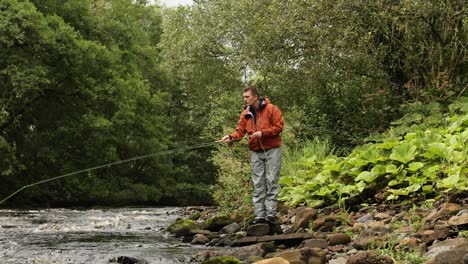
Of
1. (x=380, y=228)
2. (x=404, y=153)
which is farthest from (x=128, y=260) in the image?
(x=404, y=153)

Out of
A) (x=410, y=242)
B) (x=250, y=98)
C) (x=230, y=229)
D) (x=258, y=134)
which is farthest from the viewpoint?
(x=230, y=229)

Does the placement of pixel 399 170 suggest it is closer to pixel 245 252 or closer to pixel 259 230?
pixel 259 230

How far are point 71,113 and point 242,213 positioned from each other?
1884 cm

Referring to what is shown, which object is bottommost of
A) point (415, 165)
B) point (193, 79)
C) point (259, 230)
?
point (259, 230)

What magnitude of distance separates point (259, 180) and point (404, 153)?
214cm

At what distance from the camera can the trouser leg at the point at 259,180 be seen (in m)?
8.17

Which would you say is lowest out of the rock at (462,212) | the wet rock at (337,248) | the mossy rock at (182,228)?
the mossy rock at (182,228)

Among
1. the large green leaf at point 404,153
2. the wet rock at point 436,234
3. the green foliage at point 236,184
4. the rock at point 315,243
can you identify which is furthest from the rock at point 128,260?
the green foliage at point 236,184

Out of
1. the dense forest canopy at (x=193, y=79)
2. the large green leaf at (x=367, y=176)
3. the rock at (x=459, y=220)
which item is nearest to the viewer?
the rock at (x=459, y=220)

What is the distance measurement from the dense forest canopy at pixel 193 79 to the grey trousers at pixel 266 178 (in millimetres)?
3925

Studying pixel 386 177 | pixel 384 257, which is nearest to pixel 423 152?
pixel 386 177

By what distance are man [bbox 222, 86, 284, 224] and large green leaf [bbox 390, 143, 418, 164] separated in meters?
1.75

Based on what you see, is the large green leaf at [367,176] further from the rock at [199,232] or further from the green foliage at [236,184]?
the green foliage at [236,184]

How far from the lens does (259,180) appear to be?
8227 millimetres
